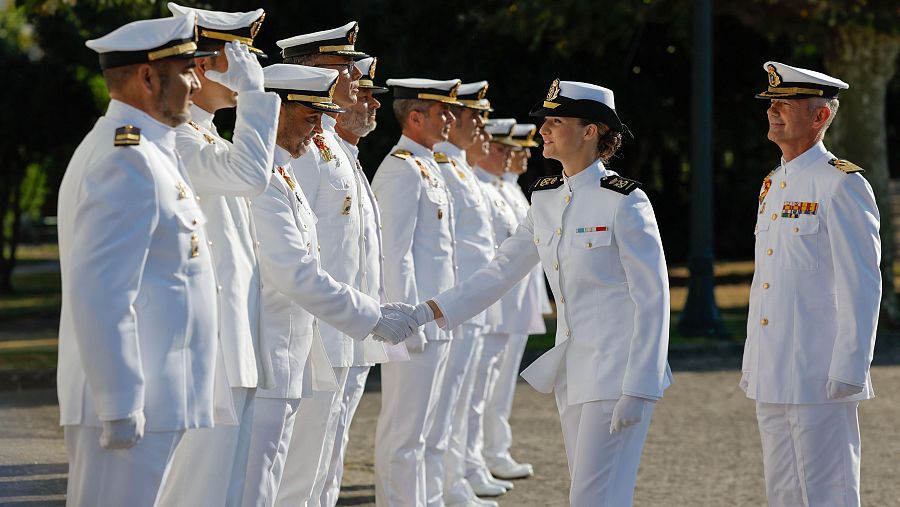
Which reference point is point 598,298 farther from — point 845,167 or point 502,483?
point 502,483

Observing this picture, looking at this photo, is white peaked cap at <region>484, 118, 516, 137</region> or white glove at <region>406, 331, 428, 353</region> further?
white peaked cap at <region>484, 118, 516, 137</region>

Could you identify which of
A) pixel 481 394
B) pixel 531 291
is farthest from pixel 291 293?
pixel 531 291

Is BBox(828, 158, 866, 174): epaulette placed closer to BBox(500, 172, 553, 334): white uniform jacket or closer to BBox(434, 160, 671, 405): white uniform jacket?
BBox(434, 160, 671, 405): white uniform jacket

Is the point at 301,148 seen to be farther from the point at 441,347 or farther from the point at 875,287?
the point at 875,287

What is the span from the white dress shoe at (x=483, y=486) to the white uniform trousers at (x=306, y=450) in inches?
97.7

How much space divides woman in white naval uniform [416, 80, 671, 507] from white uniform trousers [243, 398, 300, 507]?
0.95 metres

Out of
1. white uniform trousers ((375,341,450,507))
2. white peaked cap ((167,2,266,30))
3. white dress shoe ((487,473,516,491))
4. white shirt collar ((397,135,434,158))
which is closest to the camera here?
white peaked cap ((167,2,266,30))

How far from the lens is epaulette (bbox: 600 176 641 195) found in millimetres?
5141

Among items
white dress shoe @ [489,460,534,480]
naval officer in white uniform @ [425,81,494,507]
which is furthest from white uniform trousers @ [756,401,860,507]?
white dress shoe @ [489,460,534,480]

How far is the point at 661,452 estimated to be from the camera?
9047mm

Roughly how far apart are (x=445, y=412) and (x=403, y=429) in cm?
65

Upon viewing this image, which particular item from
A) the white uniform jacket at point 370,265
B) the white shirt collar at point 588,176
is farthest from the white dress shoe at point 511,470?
the white shirt collar at point 588,176

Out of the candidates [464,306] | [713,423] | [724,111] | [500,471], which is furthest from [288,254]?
[724,111]

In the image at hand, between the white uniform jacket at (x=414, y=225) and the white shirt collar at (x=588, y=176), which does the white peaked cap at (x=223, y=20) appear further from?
the white uniform jacket at (x=414, y=225)
